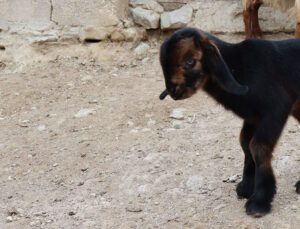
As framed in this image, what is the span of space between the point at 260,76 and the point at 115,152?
167 cm

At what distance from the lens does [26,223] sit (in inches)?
162

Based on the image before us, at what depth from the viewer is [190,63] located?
141 inches

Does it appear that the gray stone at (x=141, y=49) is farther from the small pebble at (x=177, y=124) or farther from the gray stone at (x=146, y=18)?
the small pebble at (x=177, y=124)

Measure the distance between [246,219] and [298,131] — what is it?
4.75 ft

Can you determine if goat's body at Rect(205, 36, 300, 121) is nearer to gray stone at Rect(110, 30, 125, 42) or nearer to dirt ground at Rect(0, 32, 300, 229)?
dirt ground at Rect(0, 32, 300, 229)

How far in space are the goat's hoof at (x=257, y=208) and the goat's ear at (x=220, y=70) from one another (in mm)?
670

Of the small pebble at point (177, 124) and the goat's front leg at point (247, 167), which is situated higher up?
the goat's front leg at point (247, 167)

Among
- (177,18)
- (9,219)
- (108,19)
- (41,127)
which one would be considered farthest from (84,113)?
(177,18)

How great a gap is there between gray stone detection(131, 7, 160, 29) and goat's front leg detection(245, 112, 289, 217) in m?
3.88

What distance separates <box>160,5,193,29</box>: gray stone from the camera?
739 cm

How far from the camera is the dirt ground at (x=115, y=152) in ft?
13.3

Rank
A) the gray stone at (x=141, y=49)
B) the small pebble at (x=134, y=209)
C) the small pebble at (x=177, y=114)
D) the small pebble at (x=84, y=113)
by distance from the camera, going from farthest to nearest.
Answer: the gray stone at (x=141, y=49), the small pebble at (x=84, y=113), the small pebble at (x=177, y=114), the small pebble at (x=134, y=209)

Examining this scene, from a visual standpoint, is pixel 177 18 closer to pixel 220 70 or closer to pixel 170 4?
pixel 170 4

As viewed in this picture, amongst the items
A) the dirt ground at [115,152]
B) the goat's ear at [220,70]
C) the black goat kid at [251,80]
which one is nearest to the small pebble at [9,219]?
the dirt ground at [115,152]
